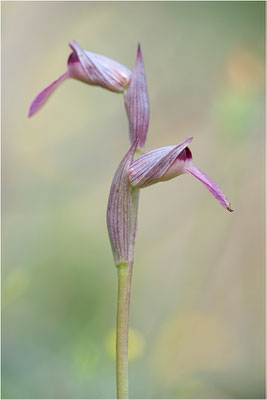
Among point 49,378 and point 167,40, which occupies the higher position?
point 167,40

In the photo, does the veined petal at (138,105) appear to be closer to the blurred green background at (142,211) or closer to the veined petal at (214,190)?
the veined petal at (214,190)

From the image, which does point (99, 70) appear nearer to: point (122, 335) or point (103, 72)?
point (103, 72)

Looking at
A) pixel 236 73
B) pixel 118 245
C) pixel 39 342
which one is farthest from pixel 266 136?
pixel 118 245

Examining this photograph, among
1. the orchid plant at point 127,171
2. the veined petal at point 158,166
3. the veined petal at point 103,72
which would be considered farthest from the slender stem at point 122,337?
the veined petal at point 103,72

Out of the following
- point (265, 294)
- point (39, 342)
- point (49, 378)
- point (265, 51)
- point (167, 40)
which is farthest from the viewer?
point (167, 40)

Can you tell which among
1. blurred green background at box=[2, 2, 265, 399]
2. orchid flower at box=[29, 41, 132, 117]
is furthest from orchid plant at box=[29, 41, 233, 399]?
blurred green background at box=[2, 2, 265, 399]

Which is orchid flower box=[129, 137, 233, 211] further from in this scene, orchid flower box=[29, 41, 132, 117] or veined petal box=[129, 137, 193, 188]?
orchid flower box=[29, 41, 132, 117]

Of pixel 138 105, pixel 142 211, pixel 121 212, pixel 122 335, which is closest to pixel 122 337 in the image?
pixel 122 335

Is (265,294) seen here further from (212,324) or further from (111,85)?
(111,85)
